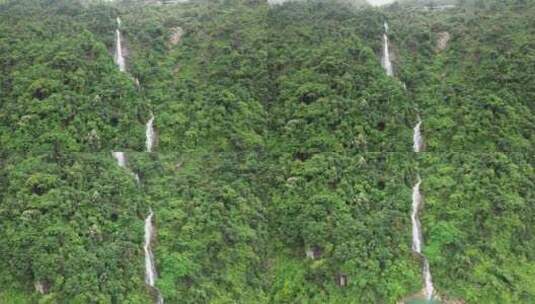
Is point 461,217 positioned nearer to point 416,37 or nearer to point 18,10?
point 416,37

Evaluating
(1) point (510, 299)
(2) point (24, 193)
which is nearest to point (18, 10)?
(2) point (24, 193)

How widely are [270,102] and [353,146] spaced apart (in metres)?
3.39

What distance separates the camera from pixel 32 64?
73.2 feet

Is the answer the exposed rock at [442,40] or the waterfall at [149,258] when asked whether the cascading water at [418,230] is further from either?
the waterfall at [149,258]

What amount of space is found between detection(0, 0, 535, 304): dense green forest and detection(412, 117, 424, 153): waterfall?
174mm

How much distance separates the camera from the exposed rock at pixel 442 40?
25188 mm

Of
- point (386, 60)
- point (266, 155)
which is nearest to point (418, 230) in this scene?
point (266, 155)

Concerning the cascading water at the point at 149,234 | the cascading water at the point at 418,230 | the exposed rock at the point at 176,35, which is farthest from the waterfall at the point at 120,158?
the cascading water at the point at 418,230

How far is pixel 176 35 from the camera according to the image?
2580 cm

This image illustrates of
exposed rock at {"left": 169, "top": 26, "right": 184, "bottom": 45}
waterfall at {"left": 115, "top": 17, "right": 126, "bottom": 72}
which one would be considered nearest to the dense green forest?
exposed rock at {"left": 169, "top": 26, "right": 184, "bottom": 45}

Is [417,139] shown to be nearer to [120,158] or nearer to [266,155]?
[266,155]

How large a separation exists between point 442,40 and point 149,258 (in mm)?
13947

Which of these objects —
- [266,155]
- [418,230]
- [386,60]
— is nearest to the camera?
[418,230]

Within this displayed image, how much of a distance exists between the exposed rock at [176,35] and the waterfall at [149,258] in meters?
8.10
